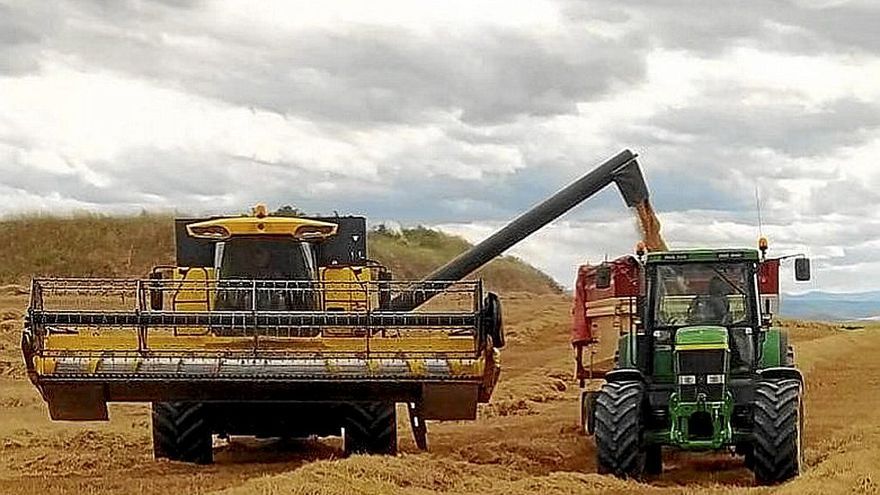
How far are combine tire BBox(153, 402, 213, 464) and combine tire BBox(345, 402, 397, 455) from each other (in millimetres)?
1303

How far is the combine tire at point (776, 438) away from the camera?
444 inches

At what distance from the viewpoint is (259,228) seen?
14227 mm

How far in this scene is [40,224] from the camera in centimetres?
5184

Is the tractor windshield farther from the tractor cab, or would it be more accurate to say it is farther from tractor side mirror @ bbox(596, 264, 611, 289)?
tractor side mirror @ bbox(596, 264, 611, 289)

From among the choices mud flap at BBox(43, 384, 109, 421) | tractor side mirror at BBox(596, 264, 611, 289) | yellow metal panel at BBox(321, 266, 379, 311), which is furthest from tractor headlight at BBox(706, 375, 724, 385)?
mud flap at BBox(43, 384, 109, 421)

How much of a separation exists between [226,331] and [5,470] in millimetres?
2905

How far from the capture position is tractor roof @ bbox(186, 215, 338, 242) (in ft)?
46.7

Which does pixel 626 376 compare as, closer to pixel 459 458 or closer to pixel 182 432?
pixel 459 458

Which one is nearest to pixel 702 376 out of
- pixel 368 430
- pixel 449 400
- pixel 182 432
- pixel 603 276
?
pixel 449 400

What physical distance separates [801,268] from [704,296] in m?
0.88

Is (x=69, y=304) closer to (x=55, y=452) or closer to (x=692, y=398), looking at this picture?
(x=55, y=452)

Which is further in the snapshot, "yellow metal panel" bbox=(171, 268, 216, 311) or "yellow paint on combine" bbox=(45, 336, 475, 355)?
"yellow metal panel" bbox=(171, 268, 216, 311)

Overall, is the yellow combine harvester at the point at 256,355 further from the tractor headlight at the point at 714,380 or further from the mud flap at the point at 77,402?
the tractor headlight at the point at 714,380

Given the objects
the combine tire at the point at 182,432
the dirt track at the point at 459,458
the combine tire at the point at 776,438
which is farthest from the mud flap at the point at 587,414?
the combine tire at the point at 182,432
